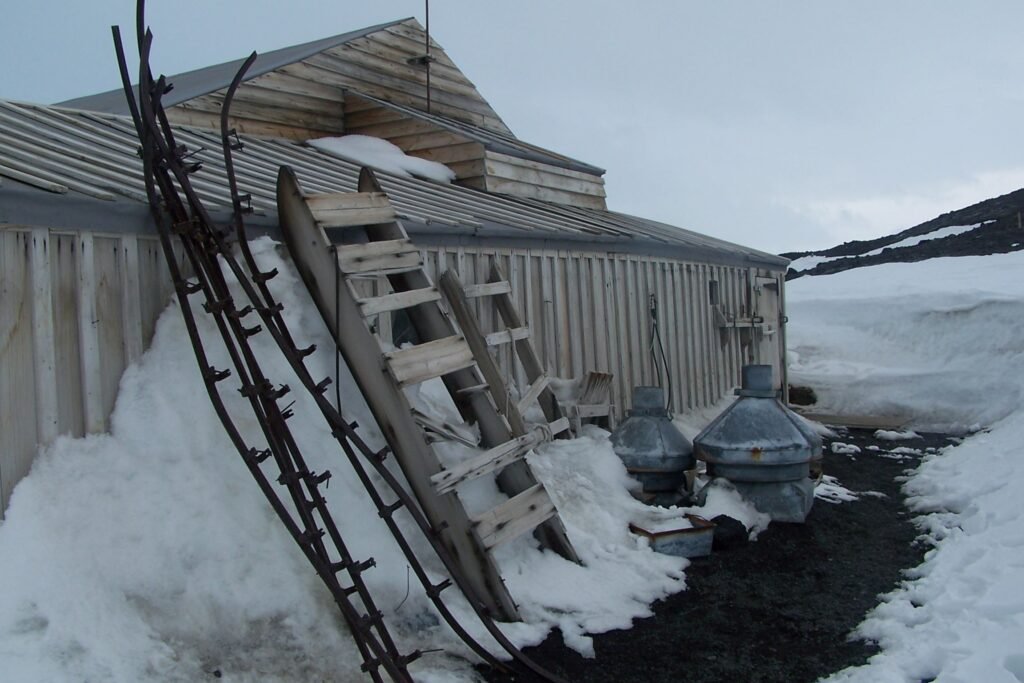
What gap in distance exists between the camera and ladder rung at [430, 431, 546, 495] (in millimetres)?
5488

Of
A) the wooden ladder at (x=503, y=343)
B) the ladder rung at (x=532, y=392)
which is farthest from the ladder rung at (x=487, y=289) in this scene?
the ladder rung at (x=532, y=392)

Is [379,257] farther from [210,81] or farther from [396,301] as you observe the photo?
[210,81]

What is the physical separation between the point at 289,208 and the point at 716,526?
3966 mm

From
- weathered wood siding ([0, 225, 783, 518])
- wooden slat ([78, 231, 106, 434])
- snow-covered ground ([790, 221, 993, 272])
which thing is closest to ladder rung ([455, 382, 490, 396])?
weathered wood siding ([0, 225, 783, 518])

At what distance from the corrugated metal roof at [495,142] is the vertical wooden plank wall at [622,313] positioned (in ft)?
8.54

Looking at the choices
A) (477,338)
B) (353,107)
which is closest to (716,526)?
(477,338)

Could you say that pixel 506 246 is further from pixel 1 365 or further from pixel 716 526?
pixel 1 365

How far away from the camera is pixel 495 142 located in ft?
43.2

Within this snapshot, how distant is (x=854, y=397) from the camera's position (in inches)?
655

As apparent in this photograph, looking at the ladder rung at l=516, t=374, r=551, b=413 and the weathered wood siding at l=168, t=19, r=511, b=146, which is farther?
the weathered wood siding at l=168, t=19, r=511, b=146

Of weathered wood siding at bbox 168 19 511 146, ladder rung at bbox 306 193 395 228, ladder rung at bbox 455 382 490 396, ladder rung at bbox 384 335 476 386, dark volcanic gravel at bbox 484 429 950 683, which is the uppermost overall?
weathered wood siding at bbox 168 19 511 146

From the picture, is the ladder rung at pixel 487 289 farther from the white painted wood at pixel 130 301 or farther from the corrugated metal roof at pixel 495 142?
the corrugated metal roof at pixel 495 142

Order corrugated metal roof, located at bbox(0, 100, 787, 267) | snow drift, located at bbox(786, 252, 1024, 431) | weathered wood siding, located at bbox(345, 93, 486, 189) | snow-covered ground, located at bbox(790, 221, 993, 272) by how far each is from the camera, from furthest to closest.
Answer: snow-covered ground, located at bbox(790, 221, 993, 272), snow drift, located at bbox(786, 252, 1024, 431), weathered wood siding, located at bbox(345, 93, 486, 189), corrugated metal roof, located at bbox(0, 100, 787, 267)

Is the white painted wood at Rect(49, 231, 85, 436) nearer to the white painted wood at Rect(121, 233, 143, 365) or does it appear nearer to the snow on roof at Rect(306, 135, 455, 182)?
the white painted wood at Rect(121, 233, 143, 365)
